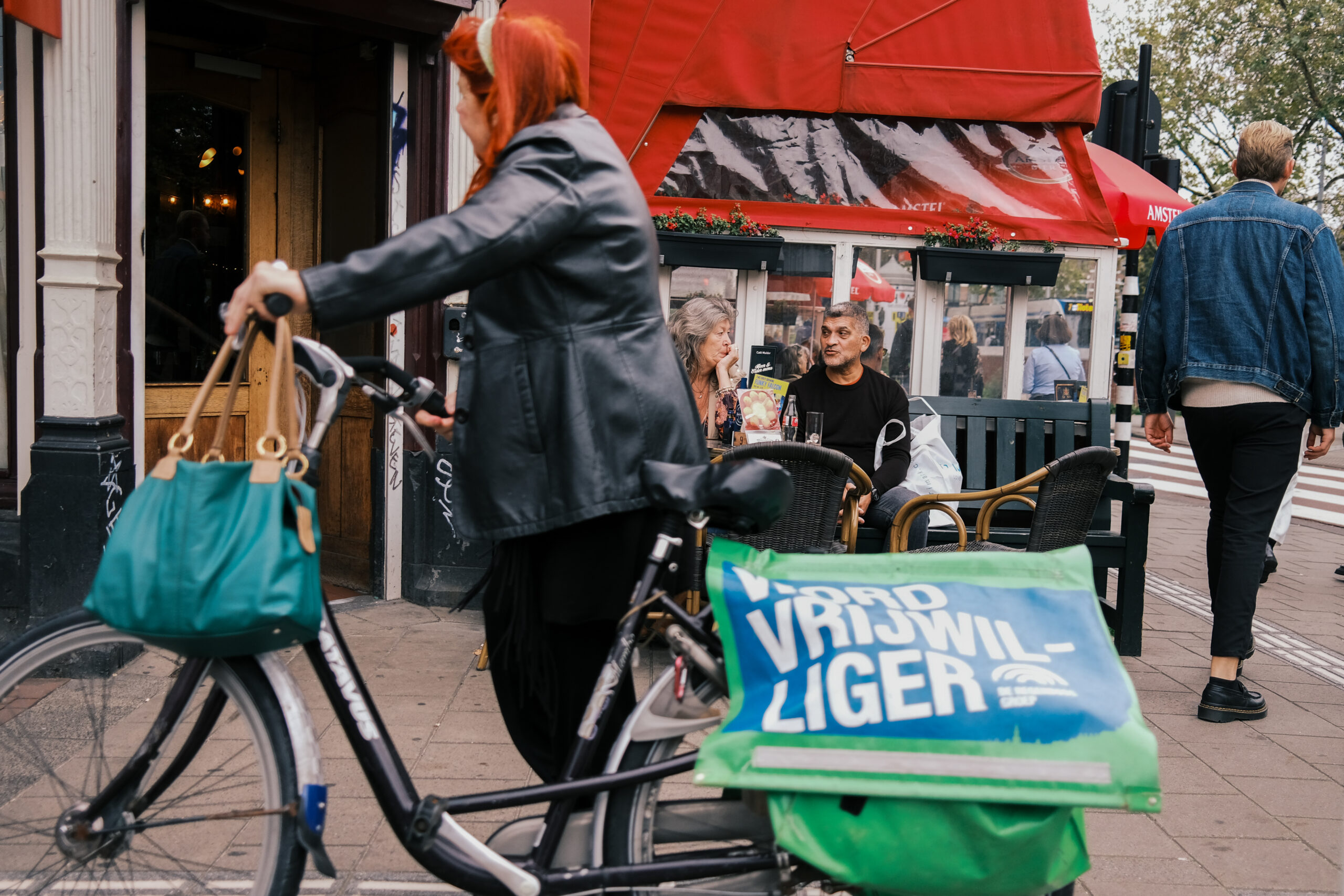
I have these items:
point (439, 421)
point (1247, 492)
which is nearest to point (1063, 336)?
point (1247, 492)

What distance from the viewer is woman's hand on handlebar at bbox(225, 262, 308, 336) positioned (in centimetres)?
186

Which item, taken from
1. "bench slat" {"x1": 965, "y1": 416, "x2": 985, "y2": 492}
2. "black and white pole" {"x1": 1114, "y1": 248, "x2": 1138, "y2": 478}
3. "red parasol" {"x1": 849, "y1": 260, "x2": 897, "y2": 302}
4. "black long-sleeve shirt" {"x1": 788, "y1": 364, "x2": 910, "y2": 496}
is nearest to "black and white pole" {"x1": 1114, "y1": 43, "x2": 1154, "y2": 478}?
"black and white pole" {"x1": 1114, "y1": 248, "x2": 1138, "y2": 478}

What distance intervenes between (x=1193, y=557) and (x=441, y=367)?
5.68 metres

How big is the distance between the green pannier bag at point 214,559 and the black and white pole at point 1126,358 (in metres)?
6.37

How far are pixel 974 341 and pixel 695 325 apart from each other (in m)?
3.05

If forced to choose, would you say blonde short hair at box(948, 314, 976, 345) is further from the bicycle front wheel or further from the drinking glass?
the bicycle front wheel

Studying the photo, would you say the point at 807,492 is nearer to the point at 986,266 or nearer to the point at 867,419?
the point at 867,419

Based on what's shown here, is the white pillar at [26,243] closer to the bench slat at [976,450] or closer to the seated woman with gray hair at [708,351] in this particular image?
the seated woman with gray hair at [708,351]

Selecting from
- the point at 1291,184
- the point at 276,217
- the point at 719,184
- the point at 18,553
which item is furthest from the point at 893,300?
the point at 1291,184

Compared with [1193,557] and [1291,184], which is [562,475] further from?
[1291,184]

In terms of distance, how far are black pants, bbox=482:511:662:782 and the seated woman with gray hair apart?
312cm

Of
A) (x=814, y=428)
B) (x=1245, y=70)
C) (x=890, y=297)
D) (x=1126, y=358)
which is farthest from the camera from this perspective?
(x=1245, y=70)

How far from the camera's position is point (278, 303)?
1867 millimetres

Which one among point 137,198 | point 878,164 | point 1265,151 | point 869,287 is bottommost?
point 869,287
